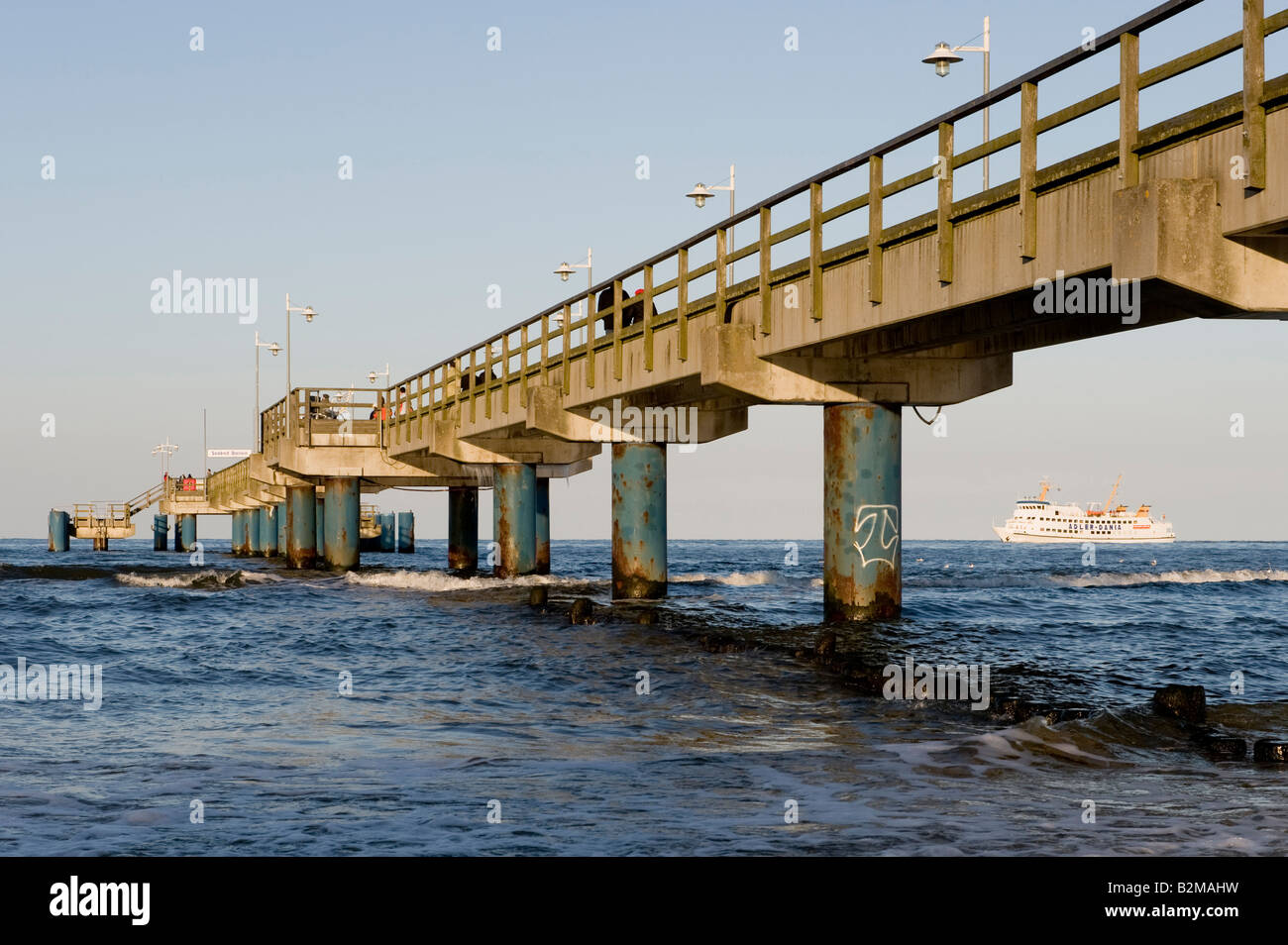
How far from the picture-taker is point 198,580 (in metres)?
45.7

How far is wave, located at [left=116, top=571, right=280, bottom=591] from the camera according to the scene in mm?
44306

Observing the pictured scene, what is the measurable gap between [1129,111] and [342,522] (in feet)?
136

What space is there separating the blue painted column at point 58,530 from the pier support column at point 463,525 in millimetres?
70291

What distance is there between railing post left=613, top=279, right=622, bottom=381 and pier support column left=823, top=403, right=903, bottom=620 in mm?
5974

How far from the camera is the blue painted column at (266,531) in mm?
82812

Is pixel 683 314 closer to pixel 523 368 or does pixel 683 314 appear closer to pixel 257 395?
pixel 523 368

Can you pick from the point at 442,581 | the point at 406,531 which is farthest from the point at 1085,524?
the point at 442,581

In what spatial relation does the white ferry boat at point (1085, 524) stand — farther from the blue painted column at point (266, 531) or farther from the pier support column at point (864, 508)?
the pier support column at point (864, 508)

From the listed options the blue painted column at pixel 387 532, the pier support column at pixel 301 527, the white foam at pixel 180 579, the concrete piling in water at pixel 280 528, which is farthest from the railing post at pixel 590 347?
the blue painted column at pixel 387 532

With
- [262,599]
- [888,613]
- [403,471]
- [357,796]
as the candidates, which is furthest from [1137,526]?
[357,796]

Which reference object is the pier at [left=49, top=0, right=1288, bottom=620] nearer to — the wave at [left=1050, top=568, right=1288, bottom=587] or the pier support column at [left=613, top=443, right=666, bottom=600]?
the pier support column at [left=613, top=443, right=666, bottom=600]

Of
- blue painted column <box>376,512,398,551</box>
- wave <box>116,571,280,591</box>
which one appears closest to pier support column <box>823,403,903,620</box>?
wave <box>116,571,280,591</box>
